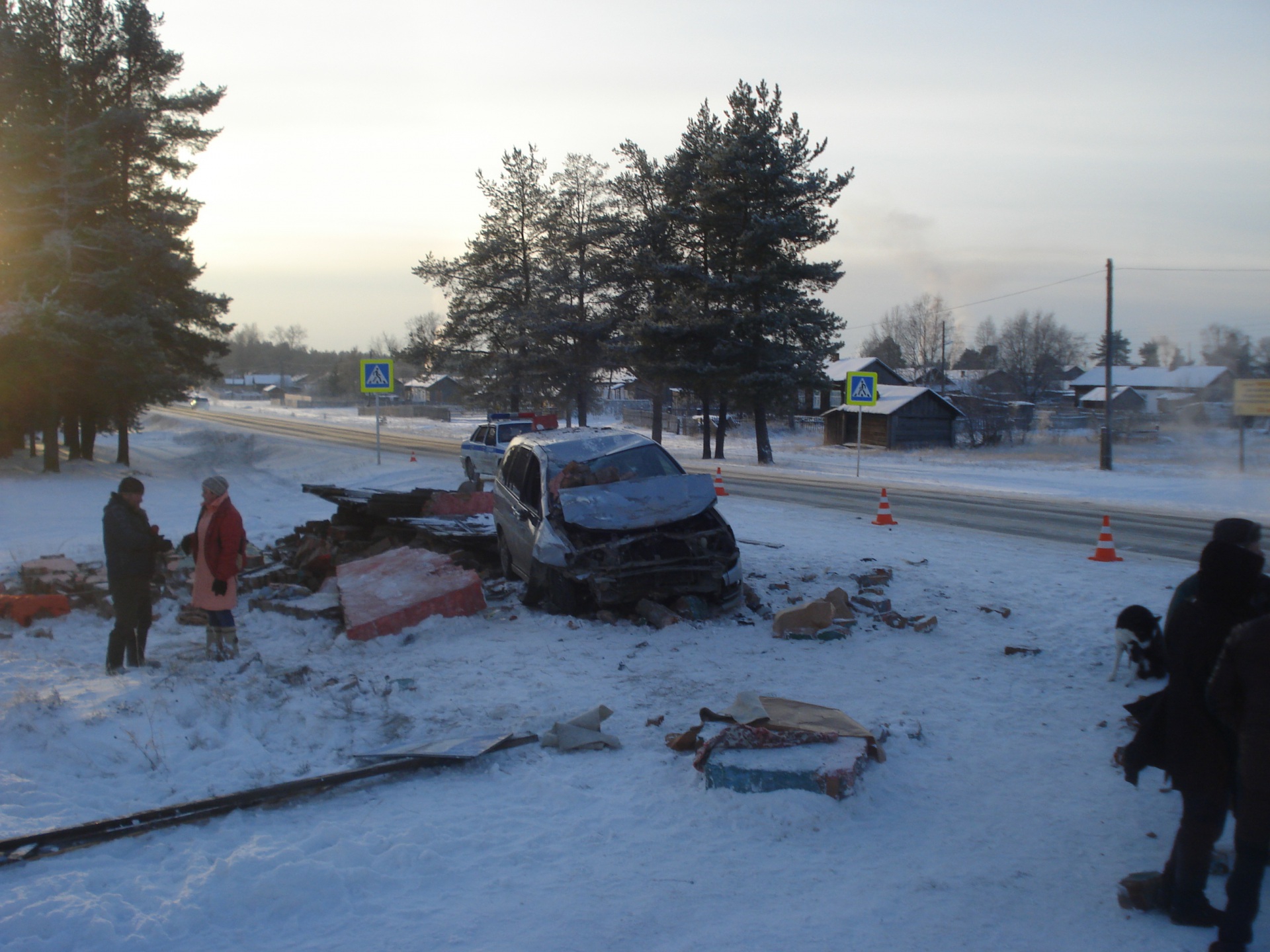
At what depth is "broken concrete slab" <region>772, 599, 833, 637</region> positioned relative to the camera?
A: 7418 millimetres

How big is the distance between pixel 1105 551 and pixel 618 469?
21.8 ft

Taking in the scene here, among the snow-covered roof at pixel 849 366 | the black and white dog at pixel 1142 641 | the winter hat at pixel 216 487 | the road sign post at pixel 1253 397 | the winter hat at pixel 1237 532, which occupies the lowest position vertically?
the black and white dog at pixel 1142 641

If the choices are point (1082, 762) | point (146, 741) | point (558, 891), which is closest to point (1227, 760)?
point (1082, 762)

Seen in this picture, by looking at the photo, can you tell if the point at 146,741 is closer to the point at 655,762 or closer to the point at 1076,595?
the point at 655,762

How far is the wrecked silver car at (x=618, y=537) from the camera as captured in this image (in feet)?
25.4

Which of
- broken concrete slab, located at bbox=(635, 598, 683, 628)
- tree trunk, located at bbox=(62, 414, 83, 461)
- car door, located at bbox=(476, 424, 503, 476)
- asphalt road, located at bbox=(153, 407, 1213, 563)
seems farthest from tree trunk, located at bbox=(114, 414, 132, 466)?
broken concrete slab, located at bbox=(635, 598, 683, 628)

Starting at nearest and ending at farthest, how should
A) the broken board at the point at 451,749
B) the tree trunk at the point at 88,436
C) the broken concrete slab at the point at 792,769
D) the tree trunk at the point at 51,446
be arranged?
the broken concrete slab at the point at 792,769 → the broken board at the point at 451,749 → the tree trunk at the point at 51,446 → the tree trunk at the point at 88,436

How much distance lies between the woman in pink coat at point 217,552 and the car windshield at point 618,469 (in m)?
2.89

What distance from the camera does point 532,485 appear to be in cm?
900

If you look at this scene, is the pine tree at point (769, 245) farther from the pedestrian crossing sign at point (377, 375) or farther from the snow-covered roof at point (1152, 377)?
the snow-covered roof at point (1152, 377)

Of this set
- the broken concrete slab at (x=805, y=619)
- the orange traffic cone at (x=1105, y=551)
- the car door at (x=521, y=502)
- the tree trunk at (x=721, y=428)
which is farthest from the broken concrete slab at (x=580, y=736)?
the tree trunk at (x=721, y=428)

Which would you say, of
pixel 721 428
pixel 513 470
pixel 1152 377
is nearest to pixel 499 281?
pixel 721 428

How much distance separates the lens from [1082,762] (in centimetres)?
488

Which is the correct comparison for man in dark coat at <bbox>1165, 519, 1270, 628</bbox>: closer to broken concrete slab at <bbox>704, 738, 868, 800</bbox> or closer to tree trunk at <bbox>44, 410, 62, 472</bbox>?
broken concrete slab at <bbox>704, 738, 868, 800</bbox>
